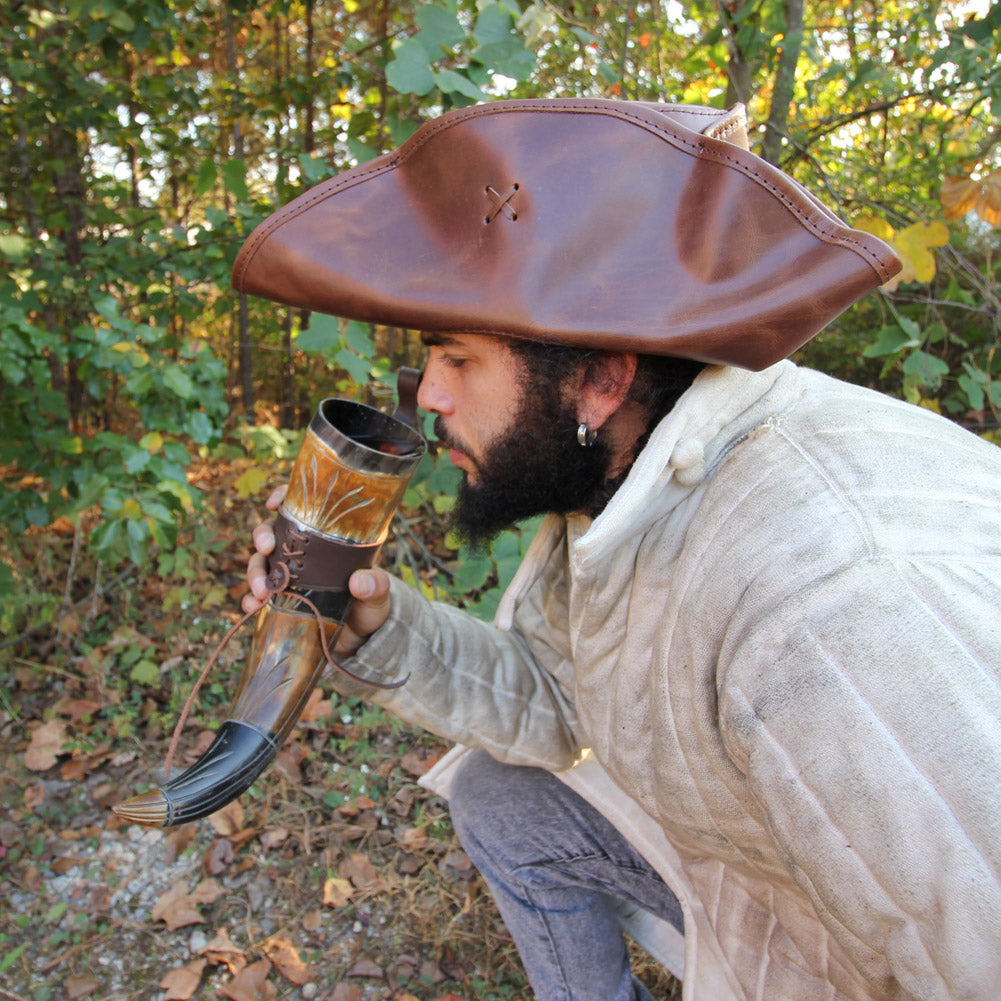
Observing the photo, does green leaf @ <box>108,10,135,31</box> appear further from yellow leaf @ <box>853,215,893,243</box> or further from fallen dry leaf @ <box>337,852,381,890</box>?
fallen dry leaf @ <box>337,852,381,890</box>

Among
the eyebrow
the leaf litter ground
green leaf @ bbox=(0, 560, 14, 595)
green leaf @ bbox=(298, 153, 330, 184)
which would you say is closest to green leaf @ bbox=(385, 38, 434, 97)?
green leaf @ bbox=(298, 153, 330, 184)

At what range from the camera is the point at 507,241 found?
1.25 m

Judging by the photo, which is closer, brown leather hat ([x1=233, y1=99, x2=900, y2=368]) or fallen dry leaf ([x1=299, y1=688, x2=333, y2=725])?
brown leather hat ([x1=233, y1=99, x2=900, y2=368])

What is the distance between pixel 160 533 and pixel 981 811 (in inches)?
77.6

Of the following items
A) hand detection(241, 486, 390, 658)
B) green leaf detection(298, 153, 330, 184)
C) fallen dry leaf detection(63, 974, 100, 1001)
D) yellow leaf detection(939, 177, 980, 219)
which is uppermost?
yellow leaf detection(939, 177, 980, 219)

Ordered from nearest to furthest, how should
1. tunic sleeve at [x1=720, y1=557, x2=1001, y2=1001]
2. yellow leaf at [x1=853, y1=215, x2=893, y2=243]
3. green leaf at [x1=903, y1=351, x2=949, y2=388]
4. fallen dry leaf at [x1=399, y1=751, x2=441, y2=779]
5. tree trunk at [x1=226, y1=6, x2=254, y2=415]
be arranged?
tunic sleeve at [x1=720, y1=557, x2=1001, y2=1001], yellow leaf at [x1=853, y1=215, x2=893, y2=243], green leaf at [x1=903, y1=351, x2=949, y2=388], fallen dry leaf at [x1=399, y1=751, x2=441, y2=779], tree trunk at [x1=226, y1=6, x2=254, y2=415]

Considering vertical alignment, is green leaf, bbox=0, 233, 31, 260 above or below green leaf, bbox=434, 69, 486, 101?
below

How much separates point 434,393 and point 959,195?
1.86 meters

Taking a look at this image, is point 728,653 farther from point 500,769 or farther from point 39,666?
point 39,666

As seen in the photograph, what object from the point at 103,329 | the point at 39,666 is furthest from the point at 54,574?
the point at 103,329

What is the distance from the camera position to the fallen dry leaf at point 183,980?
2.12 m

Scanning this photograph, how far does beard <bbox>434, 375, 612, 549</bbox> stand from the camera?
Result: 145cm

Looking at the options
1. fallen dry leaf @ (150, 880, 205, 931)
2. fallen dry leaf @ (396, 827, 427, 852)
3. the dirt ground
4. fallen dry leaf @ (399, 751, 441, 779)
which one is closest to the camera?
the dirt ground

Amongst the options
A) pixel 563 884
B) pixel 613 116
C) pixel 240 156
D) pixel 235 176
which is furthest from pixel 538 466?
pixel 240 156
